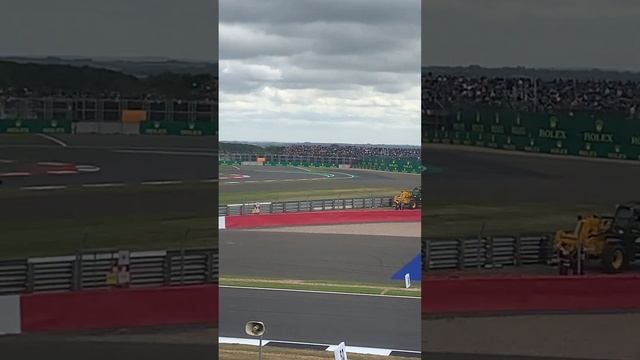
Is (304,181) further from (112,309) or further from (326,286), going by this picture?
(112,309)

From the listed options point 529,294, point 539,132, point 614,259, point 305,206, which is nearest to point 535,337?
point 529,294

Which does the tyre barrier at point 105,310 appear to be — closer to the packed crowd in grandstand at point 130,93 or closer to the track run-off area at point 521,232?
the packed crowd in grandstand at point 130,93

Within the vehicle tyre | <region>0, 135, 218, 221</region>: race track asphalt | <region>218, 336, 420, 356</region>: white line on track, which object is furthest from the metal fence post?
<region>218, 336, 420, 356</region>: white line on track

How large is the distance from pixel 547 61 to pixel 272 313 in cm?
585

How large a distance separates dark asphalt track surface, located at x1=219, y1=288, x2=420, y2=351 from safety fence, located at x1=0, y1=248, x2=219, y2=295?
3.60m

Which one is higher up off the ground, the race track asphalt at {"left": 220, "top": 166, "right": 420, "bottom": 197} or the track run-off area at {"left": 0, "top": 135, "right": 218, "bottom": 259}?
the track run-off area at {"left": 0, "top": 135, "right": 218, "bottom": 259}

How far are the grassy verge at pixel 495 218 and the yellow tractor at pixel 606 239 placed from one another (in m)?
0.07

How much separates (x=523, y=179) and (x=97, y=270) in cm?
230

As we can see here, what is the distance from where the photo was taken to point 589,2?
3576 mm

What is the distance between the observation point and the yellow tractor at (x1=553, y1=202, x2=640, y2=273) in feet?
11.7

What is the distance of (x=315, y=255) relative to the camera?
13461 millimetres

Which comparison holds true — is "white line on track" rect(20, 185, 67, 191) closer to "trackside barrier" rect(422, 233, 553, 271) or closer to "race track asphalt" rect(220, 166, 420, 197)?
"trackside barrier" rect(422, 233, 553, 271)

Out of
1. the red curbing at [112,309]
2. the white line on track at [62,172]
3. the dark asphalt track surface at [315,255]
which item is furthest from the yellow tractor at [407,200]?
the white line on track at [62,172]

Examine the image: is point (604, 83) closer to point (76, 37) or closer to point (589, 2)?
point (589, 2)
